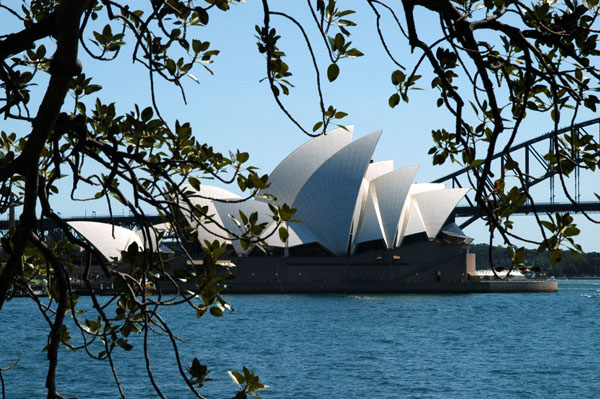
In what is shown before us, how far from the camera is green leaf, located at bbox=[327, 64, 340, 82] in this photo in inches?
88.3

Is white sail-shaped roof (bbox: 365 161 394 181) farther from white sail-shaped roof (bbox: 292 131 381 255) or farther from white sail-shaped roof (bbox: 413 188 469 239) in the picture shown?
white sail-shaped roof (bbox: 292 131 381 255)

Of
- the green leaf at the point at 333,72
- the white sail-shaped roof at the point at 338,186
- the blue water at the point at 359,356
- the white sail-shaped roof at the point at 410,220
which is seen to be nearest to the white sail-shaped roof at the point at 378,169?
the white sail-shaped roof at the point at 410,220

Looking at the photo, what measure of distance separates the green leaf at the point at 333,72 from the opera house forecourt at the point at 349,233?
4665 centimetres

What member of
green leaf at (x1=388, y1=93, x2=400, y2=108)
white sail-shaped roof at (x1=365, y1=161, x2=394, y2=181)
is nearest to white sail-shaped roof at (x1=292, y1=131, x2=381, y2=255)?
white sail-shaped roof at (x1=365, y1=161, x2=394, y2=181)

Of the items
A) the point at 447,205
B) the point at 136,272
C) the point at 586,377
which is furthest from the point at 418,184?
the point at 136,272

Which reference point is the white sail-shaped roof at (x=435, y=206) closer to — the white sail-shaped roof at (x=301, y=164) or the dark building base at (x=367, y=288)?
the dark building base at (x=367, y=288)

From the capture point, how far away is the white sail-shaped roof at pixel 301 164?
164 ft

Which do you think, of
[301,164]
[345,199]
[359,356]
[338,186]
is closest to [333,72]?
[359,356]

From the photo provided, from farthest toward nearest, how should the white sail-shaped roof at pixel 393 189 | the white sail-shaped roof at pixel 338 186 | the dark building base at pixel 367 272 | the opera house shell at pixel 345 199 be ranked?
1. the dark building base at pixel 367 272
2. the white sail-shaped roof at pixel 393 189
3. the opera house shell at pixel 345 199
4. the white sail-shaped roof at pixel 338 186

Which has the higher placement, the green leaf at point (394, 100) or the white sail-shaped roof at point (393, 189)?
the white sail-shaped roof at point (393, 189)

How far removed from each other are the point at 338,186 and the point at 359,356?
26455 mm

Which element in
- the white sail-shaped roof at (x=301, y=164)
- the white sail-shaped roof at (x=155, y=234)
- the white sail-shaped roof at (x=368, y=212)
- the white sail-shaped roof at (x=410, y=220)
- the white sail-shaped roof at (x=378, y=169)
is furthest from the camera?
the white sail-shaped roof at (x=410, y=220)

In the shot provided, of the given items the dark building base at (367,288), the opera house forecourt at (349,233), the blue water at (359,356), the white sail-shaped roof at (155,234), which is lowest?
the blue water at (359,356)

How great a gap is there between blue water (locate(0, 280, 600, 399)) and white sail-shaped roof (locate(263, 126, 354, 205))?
11524 millimetres
